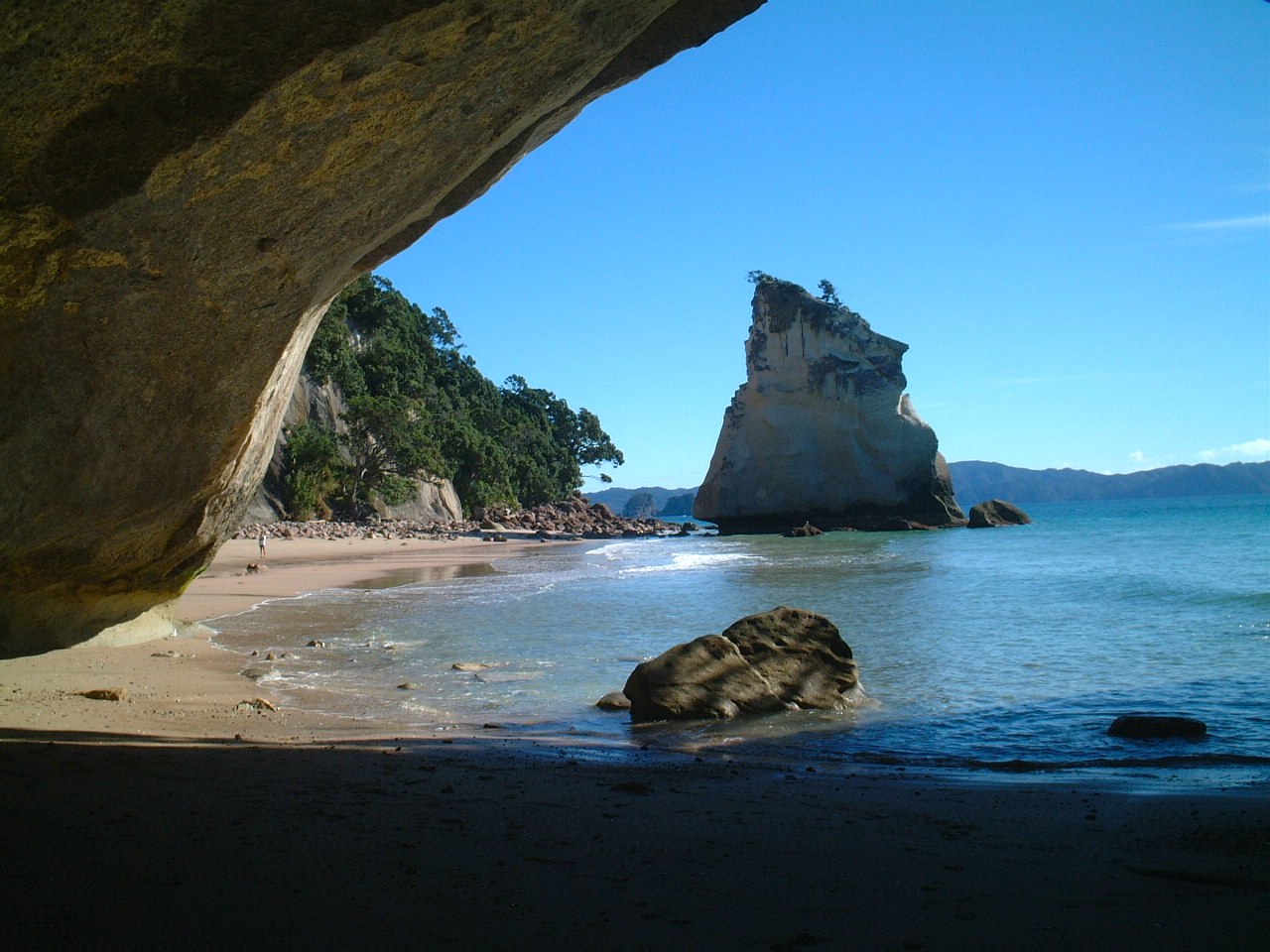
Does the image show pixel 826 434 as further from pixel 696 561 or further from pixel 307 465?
pixel 307 465

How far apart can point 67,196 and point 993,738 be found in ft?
22.2

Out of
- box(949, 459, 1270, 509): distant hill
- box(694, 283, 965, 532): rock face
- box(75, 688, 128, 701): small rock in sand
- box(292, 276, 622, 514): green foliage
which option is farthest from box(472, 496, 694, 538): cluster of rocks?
box(949, 459, 1270, 509): distant hill

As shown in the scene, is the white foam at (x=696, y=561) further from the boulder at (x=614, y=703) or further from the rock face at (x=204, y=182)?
the rock face at (x=204, y=182)

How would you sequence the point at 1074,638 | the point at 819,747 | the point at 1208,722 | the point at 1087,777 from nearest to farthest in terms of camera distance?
the point at 1087,777 < the point at 819,747 < the point at 1208,722 < the point at 1074,638

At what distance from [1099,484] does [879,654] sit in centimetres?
18018

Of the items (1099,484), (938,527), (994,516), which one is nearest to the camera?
(938,527)

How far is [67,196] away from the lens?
3.69m

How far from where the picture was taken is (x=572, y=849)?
11.3 ft

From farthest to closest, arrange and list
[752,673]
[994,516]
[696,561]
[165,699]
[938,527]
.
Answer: [994,516] → [938,527] → [696,561] → [752,673] → [165,699]

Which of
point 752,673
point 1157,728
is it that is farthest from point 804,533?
point 1157,728

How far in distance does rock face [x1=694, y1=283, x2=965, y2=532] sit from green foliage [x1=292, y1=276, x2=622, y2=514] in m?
16.9

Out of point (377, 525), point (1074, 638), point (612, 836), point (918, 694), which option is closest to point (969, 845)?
point (612, 836)

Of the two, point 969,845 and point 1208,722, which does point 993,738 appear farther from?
point 969,845

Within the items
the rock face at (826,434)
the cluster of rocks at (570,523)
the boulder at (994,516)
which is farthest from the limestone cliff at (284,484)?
the boulder at (994,516)
